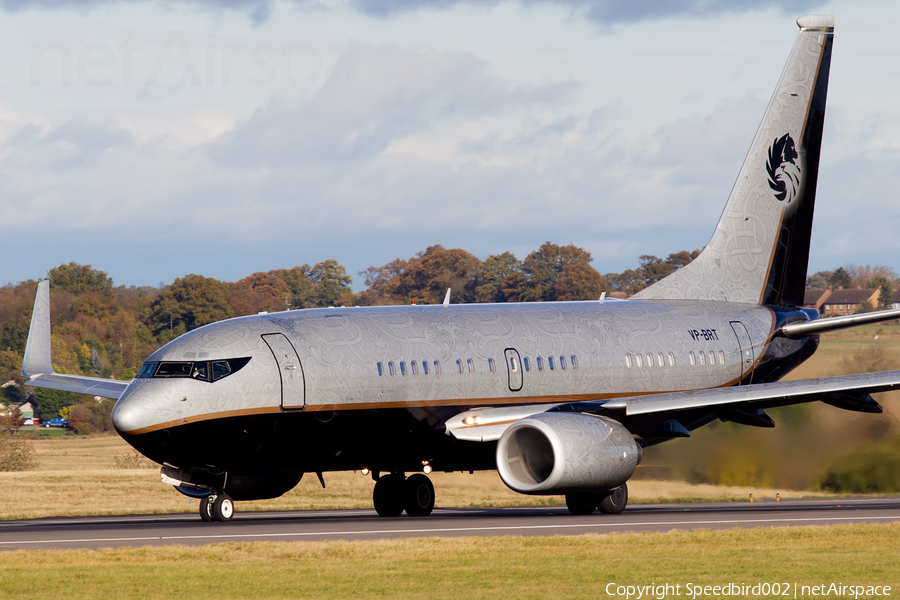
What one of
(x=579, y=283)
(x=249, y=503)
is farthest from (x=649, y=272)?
(x=249, y=503)

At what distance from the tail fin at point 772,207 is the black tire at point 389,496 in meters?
9.56

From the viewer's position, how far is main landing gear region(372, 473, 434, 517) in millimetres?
27422

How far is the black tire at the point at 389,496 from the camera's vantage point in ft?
90.0

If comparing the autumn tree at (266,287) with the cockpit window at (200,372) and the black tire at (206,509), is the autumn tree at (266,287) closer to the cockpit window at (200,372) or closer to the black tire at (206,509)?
the black tire at (206,509)

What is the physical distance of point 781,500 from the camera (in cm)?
3491

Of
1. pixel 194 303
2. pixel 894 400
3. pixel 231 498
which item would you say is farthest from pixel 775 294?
pixel 194 303

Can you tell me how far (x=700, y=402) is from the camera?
1017 inches

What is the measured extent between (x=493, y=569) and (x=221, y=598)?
385cm

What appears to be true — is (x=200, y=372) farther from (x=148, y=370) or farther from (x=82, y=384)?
(x=82, y=384)

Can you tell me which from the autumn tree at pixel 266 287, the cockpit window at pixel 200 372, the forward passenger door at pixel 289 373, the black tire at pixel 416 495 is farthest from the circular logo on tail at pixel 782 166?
the autumn tree at pixel 266 287

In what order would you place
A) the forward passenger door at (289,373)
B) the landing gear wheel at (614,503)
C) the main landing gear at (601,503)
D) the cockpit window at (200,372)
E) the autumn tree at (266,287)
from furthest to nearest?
the autumn tree at (266,287) < the landing gear wheel at (614,503) < the main landing gear at (601,503) < the forward passenger door at (289,373) < the cockpit window at (200,372)

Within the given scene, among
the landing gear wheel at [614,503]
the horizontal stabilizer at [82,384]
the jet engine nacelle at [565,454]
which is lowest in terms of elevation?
the landing gear wheel at [614,503]

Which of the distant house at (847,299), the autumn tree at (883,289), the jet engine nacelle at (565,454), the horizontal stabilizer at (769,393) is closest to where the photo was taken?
the jet engine nacelle at (565,454)

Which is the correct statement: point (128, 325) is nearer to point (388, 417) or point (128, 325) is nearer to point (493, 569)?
point (388, 417)
